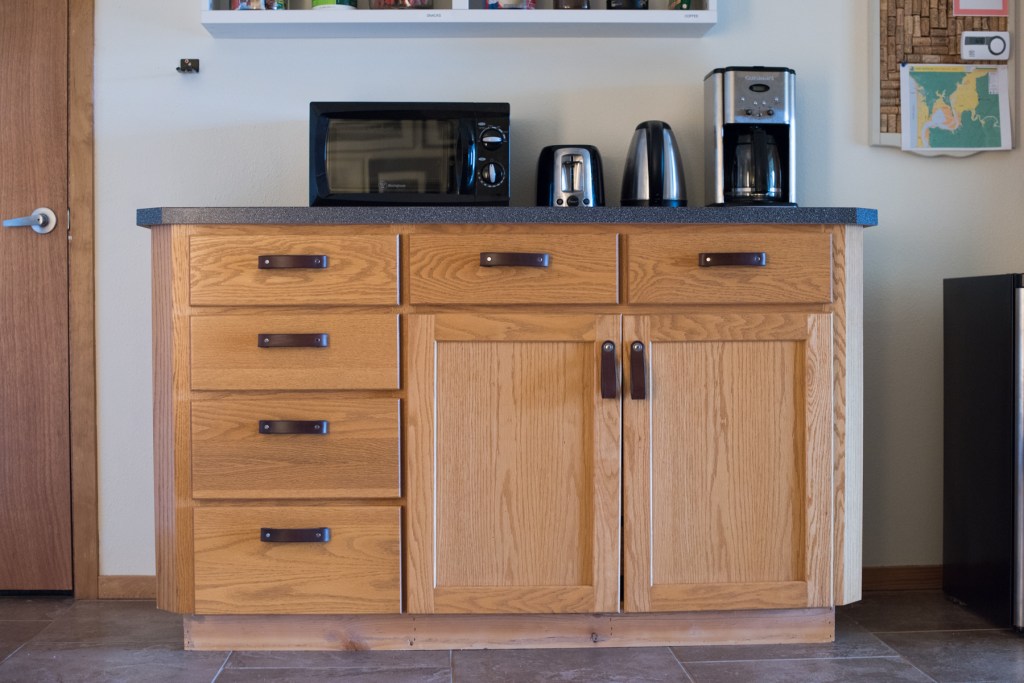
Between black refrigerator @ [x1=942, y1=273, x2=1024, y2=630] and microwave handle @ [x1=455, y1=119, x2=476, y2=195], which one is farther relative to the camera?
microwave handle @ [x1=455, y1=119, x2=476, y2=195]

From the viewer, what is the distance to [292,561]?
1914mm

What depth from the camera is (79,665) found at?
1.91 metres

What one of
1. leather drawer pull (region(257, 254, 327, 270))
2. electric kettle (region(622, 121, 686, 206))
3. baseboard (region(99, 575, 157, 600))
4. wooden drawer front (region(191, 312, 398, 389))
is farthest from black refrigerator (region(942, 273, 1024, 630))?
baseboard (region(99, 575, 157, 600))

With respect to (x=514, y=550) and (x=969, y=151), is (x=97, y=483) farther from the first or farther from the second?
(x=969, y=151)

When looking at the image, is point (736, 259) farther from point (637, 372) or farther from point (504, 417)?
point (504, 417)

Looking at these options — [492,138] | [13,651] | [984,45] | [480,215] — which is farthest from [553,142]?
[13,651]

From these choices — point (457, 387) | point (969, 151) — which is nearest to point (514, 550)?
point (457, 387)

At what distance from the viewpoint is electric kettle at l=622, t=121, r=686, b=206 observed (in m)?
2.24

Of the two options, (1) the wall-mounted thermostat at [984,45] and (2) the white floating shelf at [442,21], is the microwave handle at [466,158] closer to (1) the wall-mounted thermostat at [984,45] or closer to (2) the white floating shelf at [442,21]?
(2) the white floating shelf at [442,21]

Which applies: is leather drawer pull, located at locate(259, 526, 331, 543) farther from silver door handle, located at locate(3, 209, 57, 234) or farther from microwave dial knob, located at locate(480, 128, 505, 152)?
silver door handle, located at locate(3, 209, 57, 234)

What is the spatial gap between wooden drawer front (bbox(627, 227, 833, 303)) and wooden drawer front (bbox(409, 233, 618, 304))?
0.07 m

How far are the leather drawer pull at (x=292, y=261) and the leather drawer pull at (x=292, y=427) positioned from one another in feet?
1.03

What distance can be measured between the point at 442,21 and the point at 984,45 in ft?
4.61

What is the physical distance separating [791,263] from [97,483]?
5.86 ft
